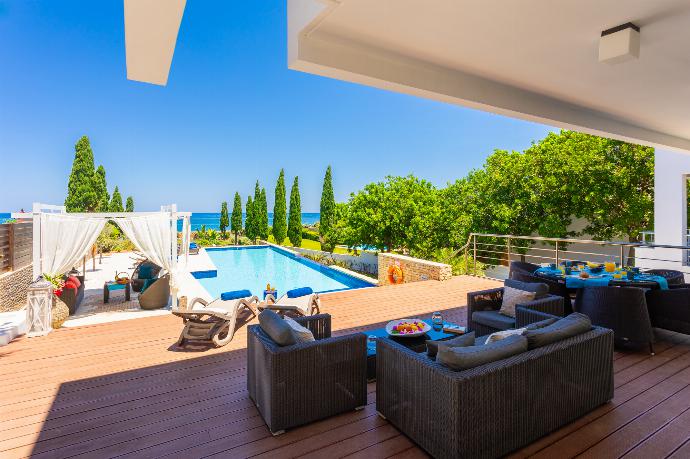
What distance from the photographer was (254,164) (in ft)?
170

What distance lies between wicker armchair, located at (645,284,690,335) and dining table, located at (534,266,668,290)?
0.46 ft

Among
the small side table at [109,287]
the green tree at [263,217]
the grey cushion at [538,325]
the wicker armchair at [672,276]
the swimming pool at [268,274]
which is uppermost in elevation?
the green tree at [263,217]

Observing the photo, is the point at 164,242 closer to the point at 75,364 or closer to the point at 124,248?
the point at 75,364

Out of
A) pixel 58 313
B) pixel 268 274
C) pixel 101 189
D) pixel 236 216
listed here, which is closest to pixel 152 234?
pixel 58 313

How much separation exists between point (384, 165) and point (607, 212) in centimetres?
3827

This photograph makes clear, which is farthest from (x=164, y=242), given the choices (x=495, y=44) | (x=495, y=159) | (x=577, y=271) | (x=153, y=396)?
(x=495, y=159)

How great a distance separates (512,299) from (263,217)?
2312cm

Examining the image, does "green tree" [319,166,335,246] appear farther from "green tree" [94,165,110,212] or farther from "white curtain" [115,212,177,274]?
"white curtain" [115,212,177,274]

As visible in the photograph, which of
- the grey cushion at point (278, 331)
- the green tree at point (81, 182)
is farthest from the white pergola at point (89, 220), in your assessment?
the green tree at point (81, 182)

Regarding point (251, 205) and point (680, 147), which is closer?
point (680, 147)

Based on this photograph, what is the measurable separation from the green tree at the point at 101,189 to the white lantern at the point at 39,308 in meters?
19.6

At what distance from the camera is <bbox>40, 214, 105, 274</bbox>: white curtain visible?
5.57 m

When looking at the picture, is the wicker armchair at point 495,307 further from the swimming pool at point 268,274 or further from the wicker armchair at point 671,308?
the swimming pool at point 268,274

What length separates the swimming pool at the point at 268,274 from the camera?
13719mm
